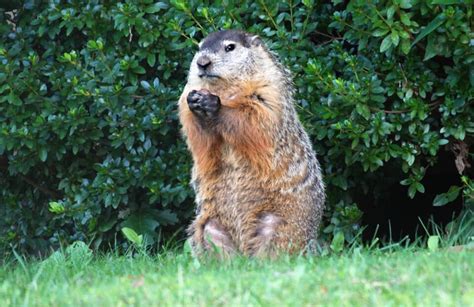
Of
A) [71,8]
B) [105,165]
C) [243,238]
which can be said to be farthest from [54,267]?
[71,8]

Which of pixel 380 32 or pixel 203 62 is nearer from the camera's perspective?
pixel 203 62

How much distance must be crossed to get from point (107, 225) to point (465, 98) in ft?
10.7

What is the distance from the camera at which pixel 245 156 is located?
287 inches

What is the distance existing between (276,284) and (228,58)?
10.1 ft

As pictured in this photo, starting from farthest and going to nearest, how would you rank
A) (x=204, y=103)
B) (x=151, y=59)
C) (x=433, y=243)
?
(x=151, y=59) → (x=204, y=103) → (x=433, y=243)

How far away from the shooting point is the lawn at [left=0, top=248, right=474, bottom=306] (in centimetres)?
454

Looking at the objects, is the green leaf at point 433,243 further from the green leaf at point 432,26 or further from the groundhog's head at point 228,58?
the groundhog's head at point 228,58

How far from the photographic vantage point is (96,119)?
8.59 metres

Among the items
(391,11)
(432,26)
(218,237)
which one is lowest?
(218,237)

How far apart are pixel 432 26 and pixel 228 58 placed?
151cm

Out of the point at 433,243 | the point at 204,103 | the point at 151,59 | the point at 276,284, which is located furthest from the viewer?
the point at 151,59

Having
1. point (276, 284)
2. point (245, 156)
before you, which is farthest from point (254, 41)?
point (276, 284)

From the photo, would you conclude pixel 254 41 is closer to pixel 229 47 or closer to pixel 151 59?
pixel 229 47

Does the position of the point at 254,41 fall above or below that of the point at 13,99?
above
